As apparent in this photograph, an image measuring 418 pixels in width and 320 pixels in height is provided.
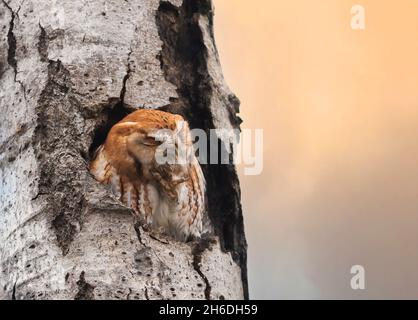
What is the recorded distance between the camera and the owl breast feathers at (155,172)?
11.2 ft

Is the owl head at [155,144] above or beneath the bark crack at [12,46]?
beneath

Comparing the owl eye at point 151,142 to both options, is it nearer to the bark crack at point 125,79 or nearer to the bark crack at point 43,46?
the bark crack at point 125,79

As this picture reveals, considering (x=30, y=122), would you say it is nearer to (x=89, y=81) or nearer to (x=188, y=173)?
(x=89, y=81)

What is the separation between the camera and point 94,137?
3443 millimetres

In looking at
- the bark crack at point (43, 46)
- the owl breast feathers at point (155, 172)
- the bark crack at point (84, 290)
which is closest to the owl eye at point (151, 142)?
the owl breast feathers at point (155, 172)

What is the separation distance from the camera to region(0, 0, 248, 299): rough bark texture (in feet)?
9.82

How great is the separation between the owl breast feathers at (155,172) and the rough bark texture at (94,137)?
69mm

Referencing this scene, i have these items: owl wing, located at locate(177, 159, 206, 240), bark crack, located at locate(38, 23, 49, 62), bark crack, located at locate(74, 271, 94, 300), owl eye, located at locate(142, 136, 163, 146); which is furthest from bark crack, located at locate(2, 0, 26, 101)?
bark crack, located at locate(74, 271, 94, 300)

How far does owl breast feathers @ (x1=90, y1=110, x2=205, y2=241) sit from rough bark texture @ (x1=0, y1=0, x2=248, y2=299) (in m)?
0.07

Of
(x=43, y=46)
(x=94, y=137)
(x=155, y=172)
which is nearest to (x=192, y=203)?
(x=155, y=172)

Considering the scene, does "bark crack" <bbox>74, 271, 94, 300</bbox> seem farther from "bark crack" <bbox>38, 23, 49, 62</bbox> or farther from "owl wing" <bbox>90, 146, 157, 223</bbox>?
"bark crack" <bbox>38, 23, 49, 62</bbox>

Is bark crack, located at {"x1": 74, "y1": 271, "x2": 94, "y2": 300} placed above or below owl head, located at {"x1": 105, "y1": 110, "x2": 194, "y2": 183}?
below
